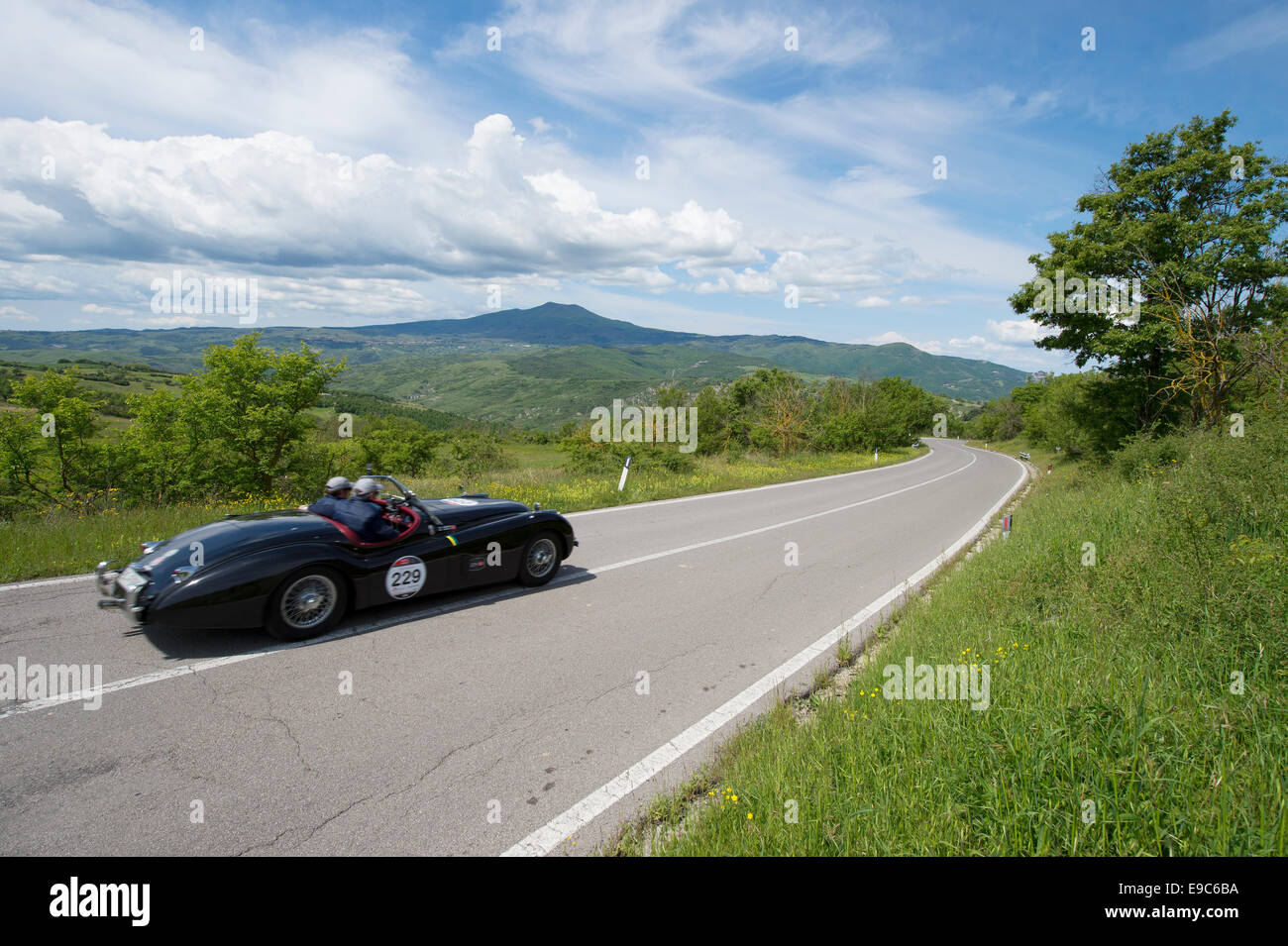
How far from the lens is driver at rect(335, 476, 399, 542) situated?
5.05 meters

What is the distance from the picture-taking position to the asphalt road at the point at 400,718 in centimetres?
261

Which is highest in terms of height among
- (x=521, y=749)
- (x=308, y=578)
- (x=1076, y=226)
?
(x=1076, y=226)

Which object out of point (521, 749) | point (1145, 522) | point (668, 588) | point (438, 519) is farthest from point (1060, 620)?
point (438, 519)

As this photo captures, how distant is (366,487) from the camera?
5301mm

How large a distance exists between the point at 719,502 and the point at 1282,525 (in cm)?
1007

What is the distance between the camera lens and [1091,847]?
2.23 metres

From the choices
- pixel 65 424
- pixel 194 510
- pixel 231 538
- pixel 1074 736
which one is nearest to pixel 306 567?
pixel 231 538

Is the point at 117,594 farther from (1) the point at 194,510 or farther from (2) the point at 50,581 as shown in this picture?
(1) the point at 194,510

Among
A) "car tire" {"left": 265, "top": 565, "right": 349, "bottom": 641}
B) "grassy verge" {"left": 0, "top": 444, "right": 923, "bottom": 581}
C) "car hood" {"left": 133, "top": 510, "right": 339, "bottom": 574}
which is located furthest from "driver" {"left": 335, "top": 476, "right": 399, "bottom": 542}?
"grassy verge" {"left": 0, "top": 444, "right": 923, "bottom": 581}

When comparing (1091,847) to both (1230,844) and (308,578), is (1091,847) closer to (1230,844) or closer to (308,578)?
(1230,844)

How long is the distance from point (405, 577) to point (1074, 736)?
15.9ft

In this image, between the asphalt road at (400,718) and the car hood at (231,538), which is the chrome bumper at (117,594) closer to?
the car hood at (231,538)

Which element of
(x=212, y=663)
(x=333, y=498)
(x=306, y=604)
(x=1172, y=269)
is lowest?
(x=212, y=663)
